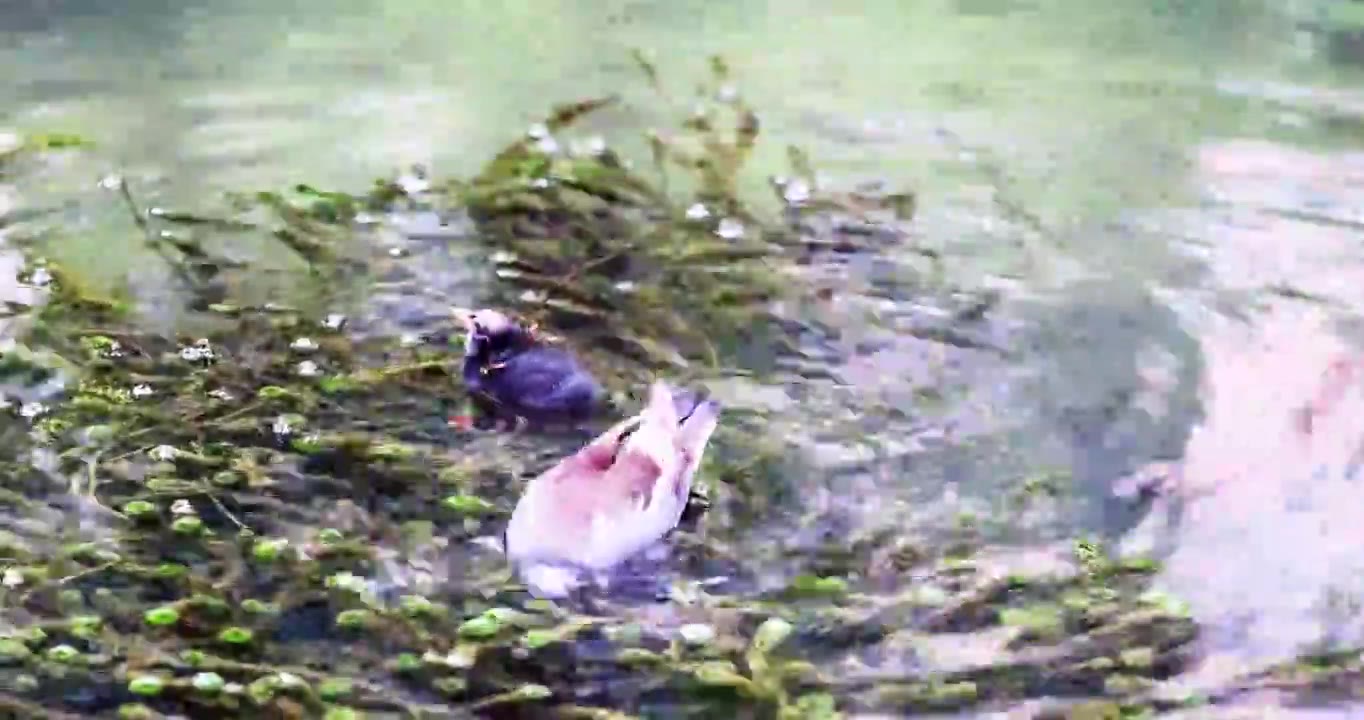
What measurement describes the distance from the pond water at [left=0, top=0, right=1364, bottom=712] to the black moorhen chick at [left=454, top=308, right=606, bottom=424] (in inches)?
12.7

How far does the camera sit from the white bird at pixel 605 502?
7.98 feet

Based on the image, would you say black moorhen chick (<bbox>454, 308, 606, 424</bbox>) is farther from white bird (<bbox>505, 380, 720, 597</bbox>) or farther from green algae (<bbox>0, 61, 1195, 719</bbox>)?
white bird (<bbox>505, 380, 720, 597</bbox>)

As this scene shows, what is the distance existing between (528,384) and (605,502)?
636 mm

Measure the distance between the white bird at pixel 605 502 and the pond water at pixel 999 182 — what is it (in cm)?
16

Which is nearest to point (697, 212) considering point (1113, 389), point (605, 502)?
point (1113, 389)

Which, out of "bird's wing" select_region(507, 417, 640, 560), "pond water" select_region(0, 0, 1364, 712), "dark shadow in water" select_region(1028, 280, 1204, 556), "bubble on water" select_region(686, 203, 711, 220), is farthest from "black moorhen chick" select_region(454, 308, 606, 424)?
"dark shadow in water" select_region(1028, 280, 1204, 556)

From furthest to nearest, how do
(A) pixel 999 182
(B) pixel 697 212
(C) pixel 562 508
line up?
1. (A) pixel 999 182
2. (B) pixel 697 212
3. (C) pixel 562 508

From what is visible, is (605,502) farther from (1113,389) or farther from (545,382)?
(1113,389)

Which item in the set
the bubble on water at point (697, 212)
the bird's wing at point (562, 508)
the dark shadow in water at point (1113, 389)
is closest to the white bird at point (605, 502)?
the bird's wing at point (562, 508)

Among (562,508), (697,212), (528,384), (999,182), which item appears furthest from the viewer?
(999,182)

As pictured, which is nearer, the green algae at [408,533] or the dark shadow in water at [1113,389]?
the green algae at [408,533]

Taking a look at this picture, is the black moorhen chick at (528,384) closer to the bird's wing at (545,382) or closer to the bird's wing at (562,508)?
the bird's wing at (545,382)

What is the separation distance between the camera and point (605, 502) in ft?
8.12

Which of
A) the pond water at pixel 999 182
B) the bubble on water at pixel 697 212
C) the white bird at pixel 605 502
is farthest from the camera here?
→ the bubble on water at pixel 697 212
